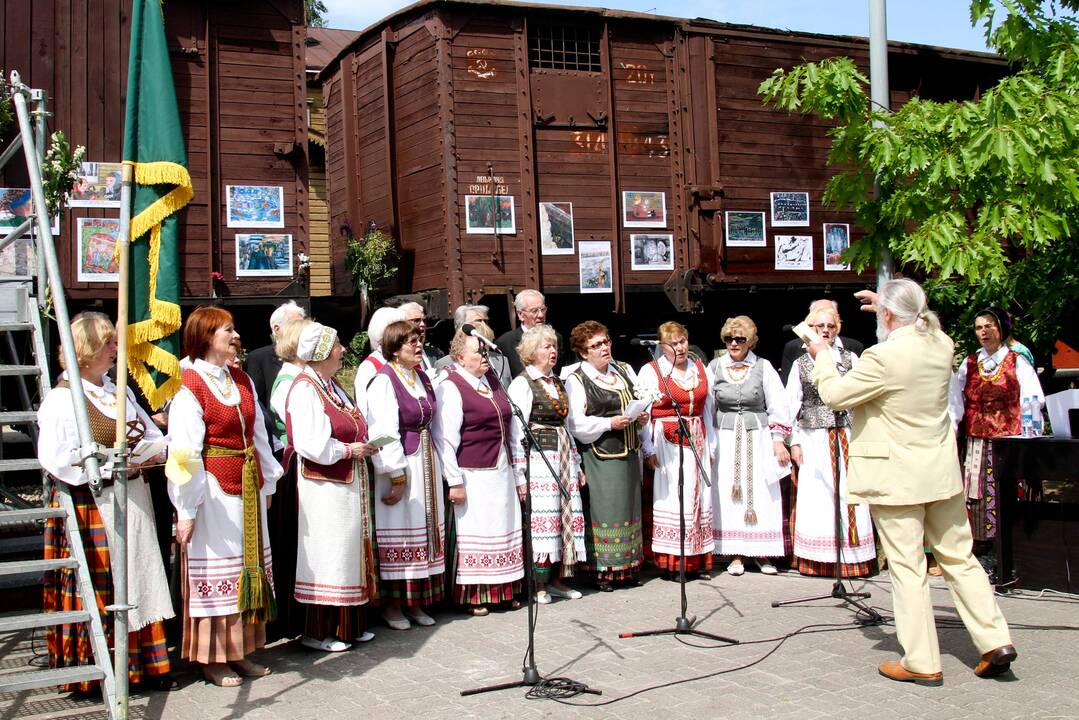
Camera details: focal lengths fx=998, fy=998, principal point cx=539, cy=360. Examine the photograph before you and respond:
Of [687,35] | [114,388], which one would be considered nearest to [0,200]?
[114,388]

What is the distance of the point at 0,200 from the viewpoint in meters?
9.40

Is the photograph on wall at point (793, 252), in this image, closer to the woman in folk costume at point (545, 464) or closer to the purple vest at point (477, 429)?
the woman in folk costume at point (545, 464)

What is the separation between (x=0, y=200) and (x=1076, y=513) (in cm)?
937

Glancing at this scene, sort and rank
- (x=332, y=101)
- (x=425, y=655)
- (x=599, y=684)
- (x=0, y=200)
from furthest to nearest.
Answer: (x=332, y=101)
(x=0, y=200)
(x=425, y=655)
(x=599, y=684)

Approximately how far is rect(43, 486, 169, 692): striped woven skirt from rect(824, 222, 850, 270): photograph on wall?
11608mm

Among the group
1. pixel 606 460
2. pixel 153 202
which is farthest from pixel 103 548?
pixel 606 460

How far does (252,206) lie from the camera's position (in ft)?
35.8

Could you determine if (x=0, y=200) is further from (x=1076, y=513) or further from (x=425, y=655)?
(x=1076, y=513)

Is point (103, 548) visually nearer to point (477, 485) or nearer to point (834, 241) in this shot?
point (477, 485)

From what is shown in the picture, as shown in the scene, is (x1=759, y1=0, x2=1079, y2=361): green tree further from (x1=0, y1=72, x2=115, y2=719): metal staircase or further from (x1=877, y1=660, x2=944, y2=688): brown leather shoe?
(x1=0, y1=72, x2=115, y2=719): metal staircase

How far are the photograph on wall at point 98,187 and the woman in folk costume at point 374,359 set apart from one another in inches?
203

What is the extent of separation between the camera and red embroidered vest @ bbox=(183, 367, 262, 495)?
4953mm

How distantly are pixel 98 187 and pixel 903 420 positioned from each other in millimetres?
8444

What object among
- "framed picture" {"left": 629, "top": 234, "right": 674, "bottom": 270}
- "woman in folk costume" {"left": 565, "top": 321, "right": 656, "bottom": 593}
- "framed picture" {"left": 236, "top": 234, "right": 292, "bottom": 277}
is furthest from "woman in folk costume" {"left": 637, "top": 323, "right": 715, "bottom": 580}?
"framed picture" {"left": 629, "top": 234, "right": 674, "bottom": 270}
